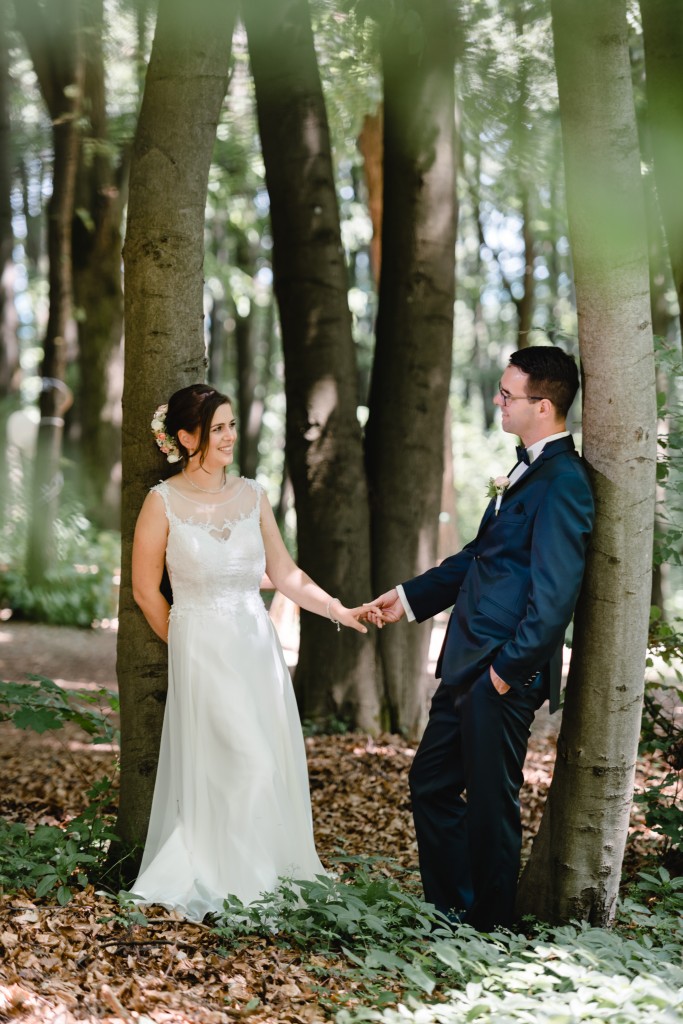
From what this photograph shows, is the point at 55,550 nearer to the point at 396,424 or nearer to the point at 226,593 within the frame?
the point at 226,593

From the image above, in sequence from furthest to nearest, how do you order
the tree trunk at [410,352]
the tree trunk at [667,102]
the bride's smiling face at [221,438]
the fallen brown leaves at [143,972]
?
1. the tree trunk at [410,352]
2. the tree trunk at [667,102]
3. the bride's smiling face at [221,438]
4. the fallen brown leaves at [143,972]

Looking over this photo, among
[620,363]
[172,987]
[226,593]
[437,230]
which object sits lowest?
[172,987]

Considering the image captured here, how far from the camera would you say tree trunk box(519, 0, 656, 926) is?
3.82 metres

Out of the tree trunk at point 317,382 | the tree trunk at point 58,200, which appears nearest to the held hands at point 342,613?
the tree trunk at point 317,382

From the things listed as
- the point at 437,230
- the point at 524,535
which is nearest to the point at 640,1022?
the point at 524,535

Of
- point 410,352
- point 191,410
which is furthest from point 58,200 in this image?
point 191,410

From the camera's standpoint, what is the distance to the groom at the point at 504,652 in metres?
3.80

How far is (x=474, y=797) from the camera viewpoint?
4023mm

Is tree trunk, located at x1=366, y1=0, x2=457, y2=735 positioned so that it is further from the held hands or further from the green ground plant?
the green ground plant

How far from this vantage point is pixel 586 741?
3959 millimetres

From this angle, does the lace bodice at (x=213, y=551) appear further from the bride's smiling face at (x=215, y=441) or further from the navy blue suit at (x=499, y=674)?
the navy blue suit at (x=499, y=674)

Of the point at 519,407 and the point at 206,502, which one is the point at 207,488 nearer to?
the point at 206,502

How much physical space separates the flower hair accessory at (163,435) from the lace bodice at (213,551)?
0.14m

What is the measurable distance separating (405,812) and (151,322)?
3287mm
